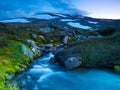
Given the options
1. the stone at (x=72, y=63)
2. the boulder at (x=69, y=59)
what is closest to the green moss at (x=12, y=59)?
→ the boulder at (x=69, y=59)

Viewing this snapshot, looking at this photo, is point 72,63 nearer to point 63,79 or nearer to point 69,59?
point 69,59

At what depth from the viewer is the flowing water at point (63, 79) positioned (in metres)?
29.0

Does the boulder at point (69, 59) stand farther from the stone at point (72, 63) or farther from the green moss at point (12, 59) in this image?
the green moss at point (12, 59)

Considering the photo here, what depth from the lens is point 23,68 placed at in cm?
3397

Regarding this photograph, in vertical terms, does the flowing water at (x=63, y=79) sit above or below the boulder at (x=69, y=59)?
below

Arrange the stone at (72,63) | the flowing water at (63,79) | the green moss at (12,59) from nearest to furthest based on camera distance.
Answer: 1. the flowing water at (63,79)
2. the green moss at (12,59)
3. the stone at (72,63)

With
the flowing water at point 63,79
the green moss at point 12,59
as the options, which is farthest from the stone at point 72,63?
the green moss at point 12,59

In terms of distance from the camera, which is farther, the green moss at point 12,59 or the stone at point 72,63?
the stone at point 72,63

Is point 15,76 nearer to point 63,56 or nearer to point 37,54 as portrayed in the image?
point 63,56

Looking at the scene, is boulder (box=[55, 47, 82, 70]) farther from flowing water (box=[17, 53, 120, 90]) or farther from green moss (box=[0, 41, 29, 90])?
green moss (box=[0, 41, 29, 90])

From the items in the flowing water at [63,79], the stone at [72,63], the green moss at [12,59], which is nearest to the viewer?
the flowing water at [63,79]

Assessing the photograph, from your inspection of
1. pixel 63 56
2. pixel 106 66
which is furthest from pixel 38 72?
pixel 106 66

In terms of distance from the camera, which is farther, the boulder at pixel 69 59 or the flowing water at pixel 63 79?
the boulder at pixel 69 59

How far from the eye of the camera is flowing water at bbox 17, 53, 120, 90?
29.0 metres
